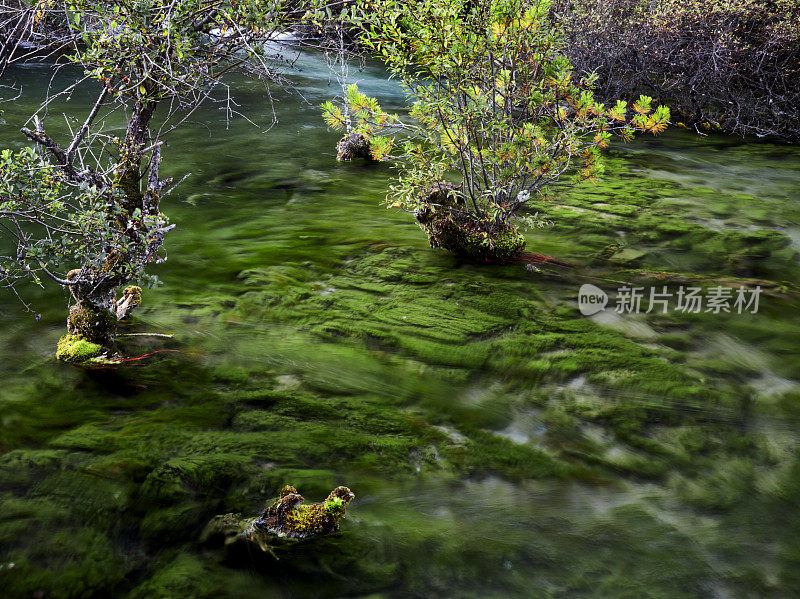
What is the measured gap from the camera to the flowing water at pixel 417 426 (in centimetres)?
302

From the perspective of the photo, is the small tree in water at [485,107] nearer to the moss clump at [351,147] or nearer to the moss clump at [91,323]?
the moss clump at [91,323]

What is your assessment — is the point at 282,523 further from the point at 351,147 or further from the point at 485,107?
the point at 351,147

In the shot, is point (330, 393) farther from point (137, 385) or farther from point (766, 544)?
point (766, 544)

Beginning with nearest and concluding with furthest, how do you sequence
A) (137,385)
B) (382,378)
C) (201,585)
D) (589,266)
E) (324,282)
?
(201,585), (137,385), (382,378), (324,282), (589,266)

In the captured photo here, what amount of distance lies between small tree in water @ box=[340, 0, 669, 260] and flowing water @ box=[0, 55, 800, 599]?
508 millimetres

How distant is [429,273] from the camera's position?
6121 millimetres

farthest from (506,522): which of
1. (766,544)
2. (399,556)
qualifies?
(766,544)

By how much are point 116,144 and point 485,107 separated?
3.22m

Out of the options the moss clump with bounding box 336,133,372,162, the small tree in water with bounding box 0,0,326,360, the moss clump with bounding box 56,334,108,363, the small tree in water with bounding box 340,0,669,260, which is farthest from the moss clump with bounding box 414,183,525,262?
the moss clump with bounding box 336,133,372,162

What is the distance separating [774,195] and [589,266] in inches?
174

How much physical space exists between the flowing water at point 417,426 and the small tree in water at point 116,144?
23.6 inches

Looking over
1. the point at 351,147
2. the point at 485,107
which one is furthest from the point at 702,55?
the point at 485,107

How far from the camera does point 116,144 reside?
4.29 m

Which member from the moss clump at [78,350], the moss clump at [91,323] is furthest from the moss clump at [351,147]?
the moss clump at [78,350]
